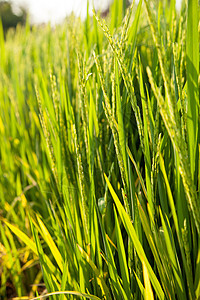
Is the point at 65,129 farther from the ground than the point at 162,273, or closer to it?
farther from the ground

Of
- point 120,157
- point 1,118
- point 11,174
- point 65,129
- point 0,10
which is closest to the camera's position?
point 120,157

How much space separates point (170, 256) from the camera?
1.82 feet

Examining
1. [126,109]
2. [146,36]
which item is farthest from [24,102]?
[126,109]

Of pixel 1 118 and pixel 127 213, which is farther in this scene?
pixel 1 118

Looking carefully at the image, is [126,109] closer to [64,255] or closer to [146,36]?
[64,255]

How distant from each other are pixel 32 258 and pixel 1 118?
865 millimetres

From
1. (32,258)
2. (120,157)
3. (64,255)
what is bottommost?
(32,258)

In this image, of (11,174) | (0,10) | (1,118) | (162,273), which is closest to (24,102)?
(1,118)

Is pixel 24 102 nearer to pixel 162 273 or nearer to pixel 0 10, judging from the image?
pixel 162 273

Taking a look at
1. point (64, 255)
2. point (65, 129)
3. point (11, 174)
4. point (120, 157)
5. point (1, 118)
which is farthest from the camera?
point (1, 118)

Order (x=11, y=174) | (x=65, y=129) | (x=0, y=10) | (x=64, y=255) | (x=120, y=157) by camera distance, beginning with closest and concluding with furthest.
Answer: (x=120, y=157) → (x=64, y=255) → (x=65, y=129) → (x=11, y=174) → (x=0, y=10)

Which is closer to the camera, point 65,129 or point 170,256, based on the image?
point 170,256

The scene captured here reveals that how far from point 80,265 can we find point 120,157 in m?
0.28

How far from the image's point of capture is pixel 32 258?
4.09 feet
